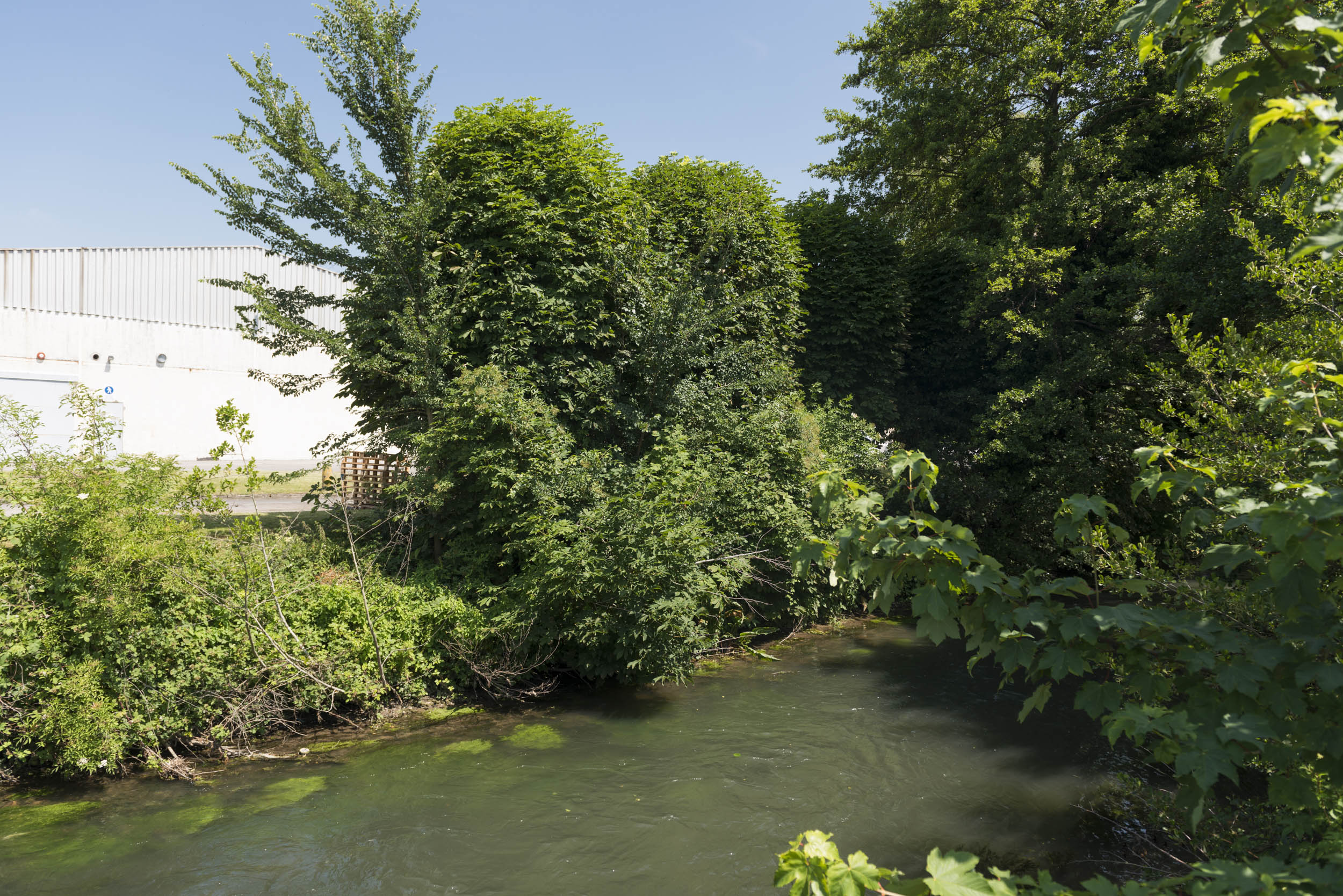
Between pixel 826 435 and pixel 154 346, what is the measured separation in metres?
25.8

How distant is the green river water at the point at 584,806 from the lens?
594cm

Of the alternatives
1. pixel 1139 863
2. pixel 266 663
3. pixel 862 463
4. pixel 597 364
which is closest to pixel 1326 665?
pixel 1139 863

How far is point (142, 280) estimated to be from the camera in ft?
98.3

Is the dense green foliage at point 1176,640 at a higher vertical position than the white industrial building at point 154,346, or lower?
lower

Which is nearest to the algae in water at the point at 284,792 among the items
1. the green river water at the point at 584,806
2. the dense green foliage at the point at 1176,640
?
the green river water at the point at 584,806

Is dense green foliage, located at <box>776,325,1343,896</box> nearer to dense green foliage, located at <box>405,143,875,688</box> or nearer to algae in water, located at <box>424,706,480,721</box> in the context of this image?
dense green foliage, located at <box>405,143,875,688</box>

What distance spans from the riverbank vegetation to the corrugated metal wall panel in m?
19.2

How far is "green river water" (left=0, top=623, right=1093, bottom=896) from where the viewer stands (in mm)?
5938

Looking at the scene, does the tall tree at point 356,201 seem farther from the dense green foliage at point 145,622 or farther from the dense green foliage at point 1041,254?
the dense green foliage at point 1041,254

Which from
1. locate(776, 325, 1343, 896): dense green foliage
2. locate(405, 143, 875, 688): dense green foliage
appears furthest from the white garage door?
locate(776, 325, 1343, 896): dense green foliage

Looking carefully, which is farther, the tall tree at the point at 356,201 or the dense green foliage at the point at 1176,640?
the tall tree at the point at 356,201

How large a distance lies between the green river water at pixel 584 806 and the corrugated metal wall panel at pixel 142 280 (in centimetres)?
2372

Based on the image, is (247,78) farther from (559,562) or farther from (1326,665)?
(1326,665)

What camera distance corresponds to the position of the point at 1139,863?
6.10 m
